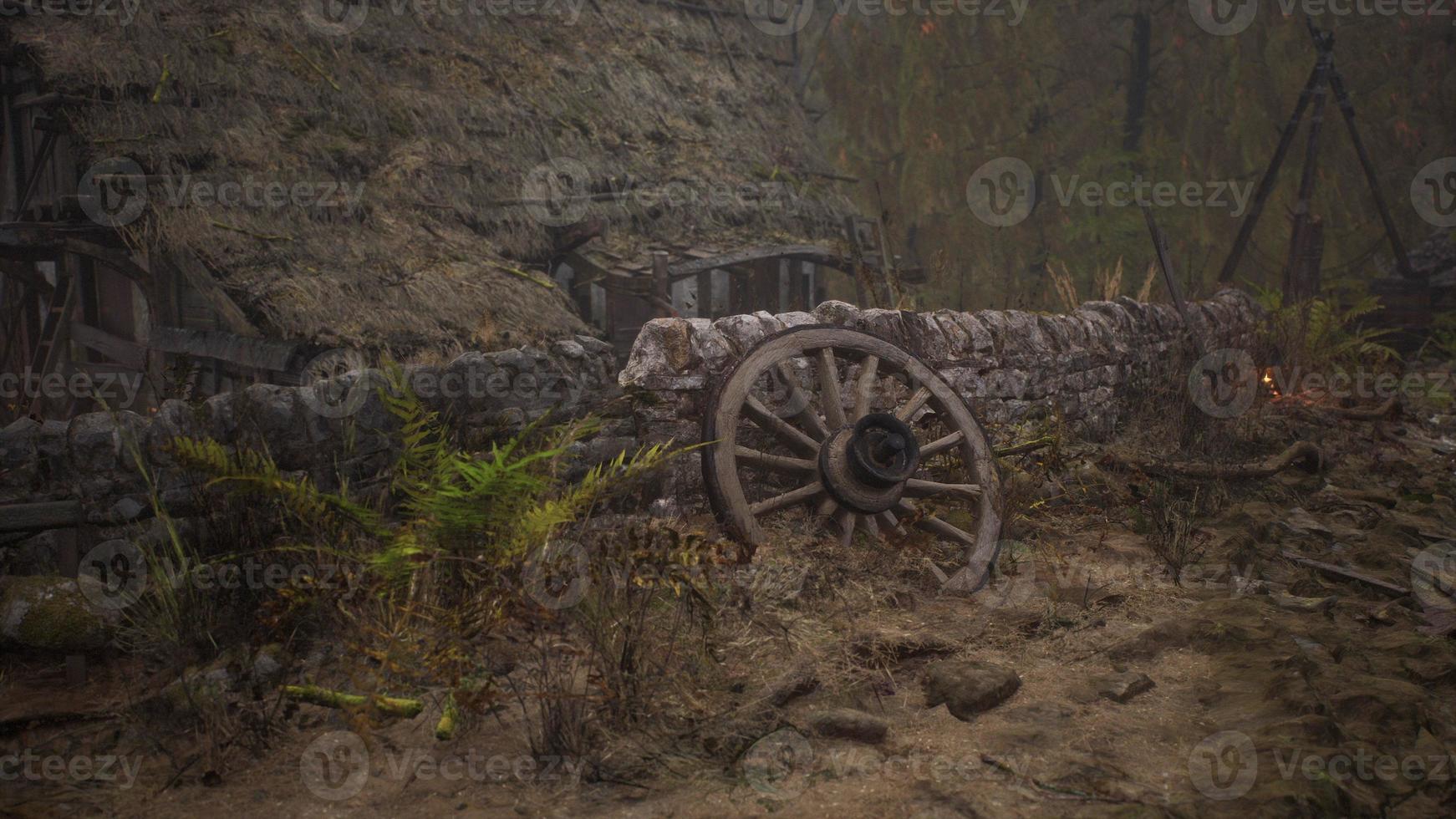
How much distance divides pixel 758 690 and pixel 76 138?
288 inches

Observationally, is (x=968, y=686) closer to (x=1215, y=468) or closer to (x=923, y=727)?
(x=923, y=727)

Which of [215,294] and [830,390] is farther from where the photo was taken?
[215,294]

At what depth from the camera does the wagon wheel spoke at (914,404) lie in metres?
5.00

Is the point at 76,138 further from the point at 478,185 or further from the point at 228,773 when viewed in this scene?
the point at 228,773

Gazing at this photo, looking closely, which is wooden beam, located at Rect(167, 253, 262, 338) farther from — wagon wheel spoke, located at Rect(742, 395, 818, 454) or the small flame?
the small flame

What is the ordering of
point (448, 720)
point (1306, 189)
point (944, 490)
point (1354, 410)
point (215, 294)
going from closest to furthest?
point (448, 720) → point (944, 490) → point (215, 294) → point (1354, 410) → point (1306, 189)

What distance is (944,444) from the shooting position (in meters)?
5.07

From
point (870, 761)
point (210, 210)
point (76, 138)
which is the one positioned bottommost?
point (870, 761)

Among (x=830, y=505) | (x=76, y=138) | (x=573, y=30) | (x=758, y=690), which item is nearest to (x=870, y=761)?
(x=758, y=690)

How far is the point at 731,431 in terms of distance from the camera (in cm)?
453

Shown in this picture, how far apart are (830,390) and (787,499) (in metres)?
0.67

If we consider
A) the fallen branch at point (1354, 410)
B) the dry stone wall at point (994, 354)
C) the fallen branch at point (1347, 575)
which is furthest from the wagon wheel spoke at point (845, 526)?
the fallen branch at point (1354, 410)

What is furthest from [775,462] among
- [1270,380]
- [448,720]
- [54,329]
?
[54,329]

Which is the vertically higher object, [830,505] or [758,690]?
[830,505]
